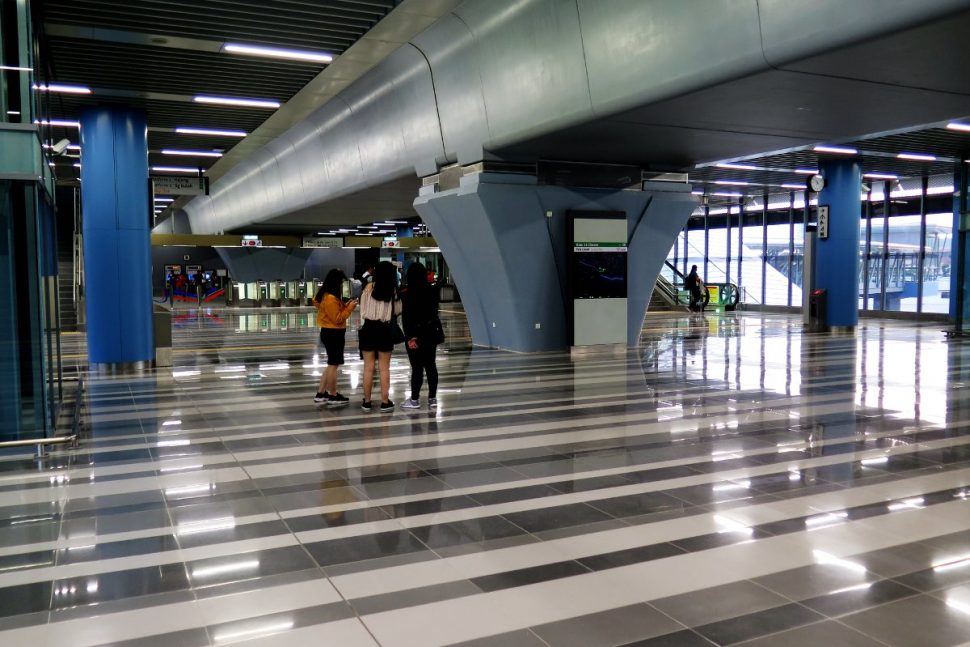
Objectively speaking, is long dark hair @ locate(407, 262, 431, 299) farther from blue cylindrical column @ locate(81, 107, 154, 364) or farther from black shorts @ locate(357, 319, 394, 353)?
blue cylindrical column @ locate(81, 107, 154, 364)

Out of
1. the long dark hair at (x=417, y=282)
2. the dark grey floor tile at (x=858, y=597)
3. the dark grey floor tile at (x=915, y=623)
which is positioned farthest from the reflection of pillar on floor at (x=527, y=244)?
the dark grey floor tile at (x=915, y=623)

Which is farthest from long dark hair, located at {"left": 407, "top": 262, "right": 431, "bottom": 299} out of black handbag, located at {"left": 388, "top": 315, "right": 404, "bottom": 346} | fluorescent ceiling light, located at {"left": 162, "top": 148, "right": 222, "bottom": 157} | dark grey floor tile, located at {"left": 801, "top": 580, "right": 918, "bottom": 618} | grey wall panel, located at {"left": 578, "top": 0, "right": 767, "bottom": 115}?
fluorescent ceiling light, located at {"left": 162, "top": 148, "right": 222, "bottom": 157}

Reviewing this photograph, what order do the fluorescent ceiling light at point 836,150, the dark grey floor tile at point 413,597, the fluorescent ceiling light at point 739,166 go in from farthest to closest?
the fluorescent ceiling light at point 739,166
the fluorescent ceiling light at point 836,150
the dark grey floor tile at point 413,597

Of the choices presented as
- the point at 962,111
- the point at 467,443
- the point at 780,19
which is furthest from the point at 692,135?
the point at 467,443

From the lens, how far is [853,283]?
22.9 meters

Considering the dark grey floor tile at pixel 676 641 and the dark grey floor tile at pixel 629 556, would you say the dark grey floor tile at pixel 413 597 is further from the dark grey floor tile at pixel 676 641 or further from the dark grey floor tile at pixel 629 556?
the dark grey floor tile at pixel 676 641

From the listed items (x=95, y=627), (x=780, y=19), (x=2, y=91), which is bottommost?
(x=95, y=627)

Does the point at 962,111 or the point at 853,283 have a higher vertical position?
the point at 962,111

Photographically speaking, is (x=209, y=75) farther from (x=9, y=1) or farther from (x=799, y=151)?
(x=799, y=151)

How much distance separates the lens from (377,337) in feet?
30.6

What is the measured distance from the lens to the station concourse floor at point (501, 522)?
3789 mm

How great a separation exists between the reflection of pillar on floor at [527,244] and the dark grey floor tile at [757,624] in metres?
11.5

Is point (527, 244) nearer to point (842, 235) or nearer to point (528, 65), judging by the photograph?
point (528, 65)

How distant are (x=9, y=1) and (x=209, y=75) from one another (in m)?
4.32
